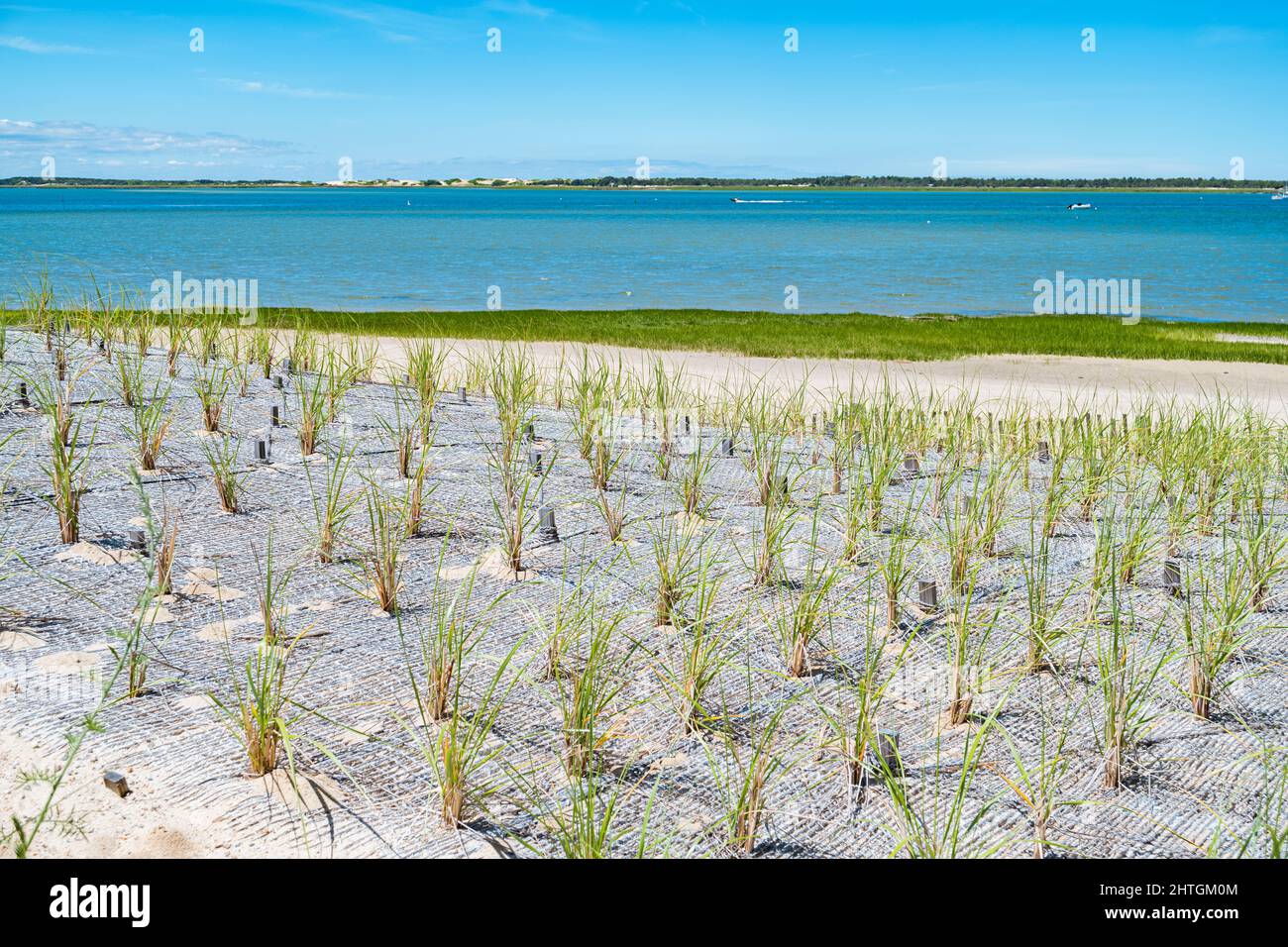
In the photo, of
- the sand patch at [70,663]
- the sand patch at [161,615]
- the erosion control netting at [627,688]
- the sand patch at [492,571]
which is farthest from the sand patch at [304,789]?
the sand patch at [492,571]

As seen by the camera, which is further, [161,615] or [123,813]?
[161,615]

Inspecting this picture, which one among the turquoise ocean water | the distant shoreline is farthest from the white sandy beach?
the turquoise ocean water

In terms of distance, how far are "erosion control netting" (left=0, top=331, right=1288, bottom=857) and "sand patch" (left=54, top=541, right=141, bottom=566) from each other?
0.05 feet

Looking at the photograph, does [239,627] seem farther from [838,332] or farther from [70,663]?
[838,332]

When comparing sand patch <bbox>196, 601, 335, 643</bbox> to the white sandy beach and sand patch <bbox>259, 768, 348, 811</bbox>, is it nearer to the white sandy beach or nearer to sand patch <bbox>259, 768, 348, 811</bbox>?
sand patch <bbox>259, 768, 348, 811</bbox>

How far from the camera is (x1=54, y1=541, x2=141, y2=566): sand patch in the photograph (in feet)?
11.4

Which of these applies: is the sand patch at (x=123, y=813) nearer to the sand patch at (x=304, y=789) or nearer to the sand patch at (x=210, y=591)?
the sand patch at (x=304, y=789)

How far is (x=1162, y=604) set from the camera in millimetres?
3488

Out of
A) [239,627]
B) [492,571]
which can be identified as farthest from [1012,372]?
[239,627]

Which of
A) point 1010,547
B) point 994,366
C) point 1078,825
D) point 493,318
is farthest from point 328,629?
point 493,318

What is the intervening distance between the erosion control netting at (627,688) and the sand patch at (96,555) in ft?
0.05

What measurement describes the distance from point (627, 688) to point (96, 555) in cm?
206

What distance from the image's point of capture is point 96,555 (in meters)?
3.54
